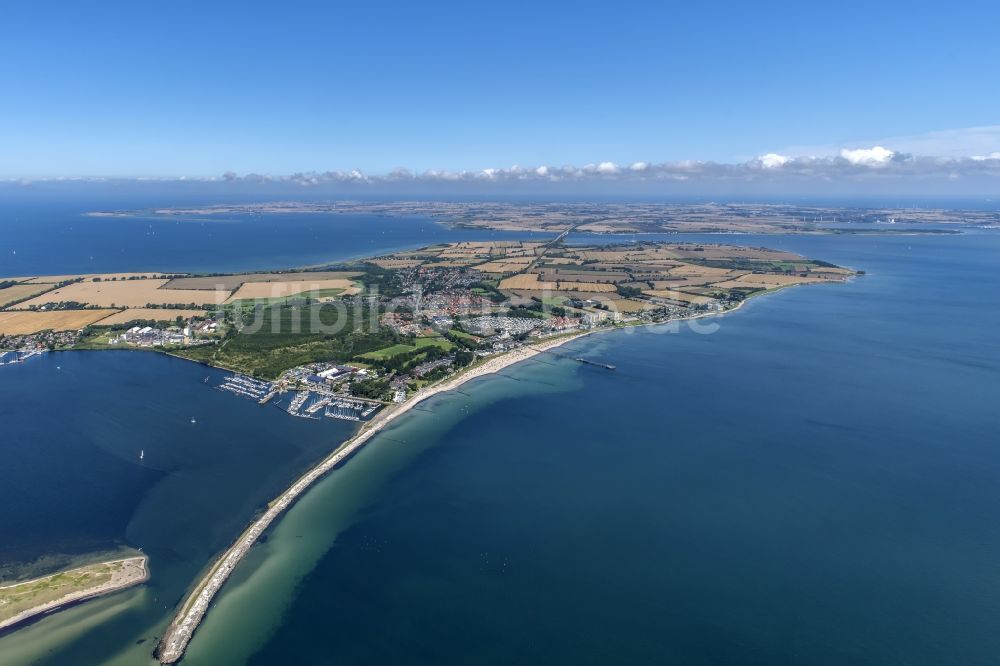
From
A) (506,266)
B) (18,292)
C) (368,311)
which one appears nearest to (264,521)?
(368,311)

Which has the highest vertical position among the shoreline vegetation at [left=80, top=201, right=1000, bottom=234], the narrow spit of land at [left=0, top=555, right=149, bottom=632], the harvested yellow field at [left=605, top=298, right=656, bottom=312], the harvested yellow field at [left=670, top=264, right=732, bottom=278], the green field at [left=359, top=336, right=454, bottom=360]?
the shoreline vegetation at [left=80, top=201, right=1000, bottom=234]

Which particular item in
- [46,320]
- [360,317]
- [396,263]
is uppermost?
[396,263]

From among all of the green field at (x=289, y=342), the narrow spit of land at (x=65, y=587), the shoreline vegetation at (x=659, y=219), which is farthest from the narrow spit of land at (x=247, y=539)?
the shoreline vegetation at (x=659, y=219)

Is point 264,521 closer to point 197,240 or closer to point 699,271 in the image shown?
point 699,271

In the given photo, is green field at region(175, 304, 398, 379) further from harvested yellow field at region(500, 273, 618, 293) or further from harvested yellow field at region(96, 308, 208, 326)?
harvested yellow field at region(500, 273, 618, 293)

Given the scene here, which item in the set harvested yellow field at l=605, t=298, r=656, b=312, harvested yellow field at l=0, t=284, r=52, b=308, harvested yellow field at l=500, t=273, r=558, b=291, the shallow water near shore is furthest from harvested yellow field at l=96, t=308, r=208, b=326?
harvested yellow field at l=605, t=298, r=656, b=312

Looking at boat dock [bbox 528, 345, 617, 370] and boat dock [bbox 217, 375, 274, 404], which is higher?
boat dock [bbox 528, 345, 617, 370]
